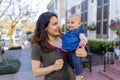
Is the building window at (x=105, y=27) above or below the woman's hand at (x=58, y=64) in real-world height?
above

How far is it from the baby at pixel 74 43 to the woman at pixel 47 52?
54 millimetres

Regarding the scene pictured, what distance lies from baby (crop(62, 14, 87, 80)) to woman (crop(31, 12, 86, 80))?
0.05 m

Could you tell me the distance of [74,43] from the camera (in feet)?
7.56

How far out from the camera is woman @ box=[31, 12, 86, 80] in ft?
7.29

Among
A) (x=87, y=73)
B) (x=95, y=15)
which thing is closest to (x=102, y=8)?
(x=95, y=15)

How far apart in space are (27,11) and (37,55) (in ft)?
57.4

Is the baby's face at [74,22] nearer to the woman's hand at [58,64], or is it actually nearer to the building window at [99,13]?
the woman's hand at [58,64]

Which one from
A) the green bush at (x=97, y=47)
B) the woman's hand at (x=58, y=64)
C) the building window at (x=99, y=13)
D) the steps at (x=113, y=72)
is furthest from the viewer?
the building window at (x=99, y=13)

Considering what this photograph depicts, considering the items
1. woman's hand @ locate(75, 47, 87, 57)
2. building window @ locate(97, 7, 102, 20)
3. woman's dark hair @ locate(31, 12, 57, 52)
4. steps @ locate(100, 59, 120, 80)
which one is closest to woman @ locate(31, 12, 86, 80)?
woman's dark hair @ locate(31, 12, 57, 52)

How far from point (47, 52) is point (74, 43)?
272 mm

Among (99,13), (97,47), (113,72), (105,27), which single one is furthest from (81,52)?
(99,13)

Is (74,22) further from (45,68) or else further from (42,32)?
(45,68)

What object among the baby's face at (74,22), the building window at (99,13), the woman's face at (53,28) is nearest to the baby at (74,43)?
the baby's face at (74,22)

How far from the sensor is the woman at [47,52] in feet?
7.29
